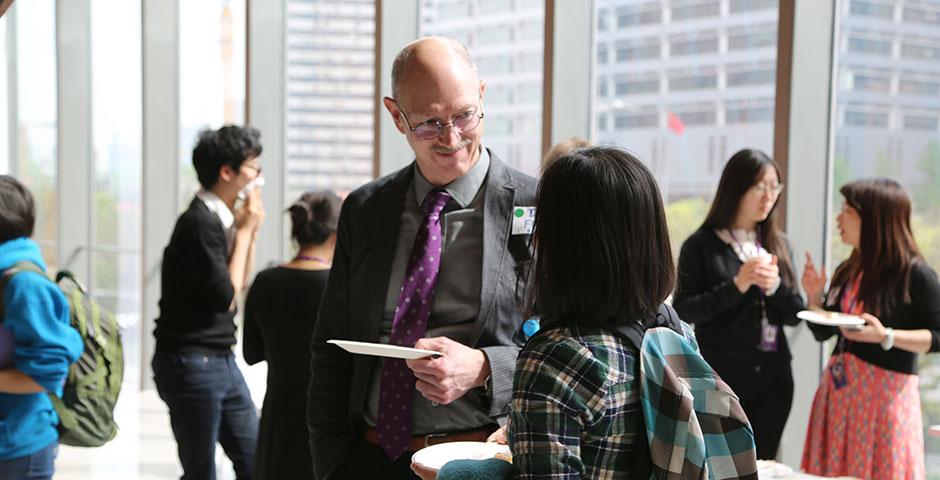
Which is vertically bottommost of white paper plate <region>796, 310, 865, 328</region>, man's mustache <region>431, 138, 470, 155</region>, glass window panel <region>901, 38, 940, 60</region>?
white paper plate <region>796, 310, 865, 328</region>

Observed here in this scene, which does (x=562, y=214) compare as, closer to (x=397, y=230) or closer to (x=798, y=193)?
(x=397, y=230)

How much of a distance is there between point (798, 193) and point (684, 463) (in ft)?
10.5

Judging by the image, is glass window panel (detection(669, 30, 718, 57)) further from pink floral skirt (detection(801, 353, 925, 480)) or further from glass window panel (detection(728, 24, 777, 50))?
pink floral skirt (detection(801, 353, 925, 480))

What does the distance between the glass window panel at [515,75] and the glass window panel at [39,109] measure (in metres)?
5.84

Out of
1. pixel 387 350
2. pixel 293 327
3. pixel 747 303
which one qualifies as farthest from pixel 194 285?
pixel 387 350

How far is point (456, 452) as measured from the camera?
1.81 meters

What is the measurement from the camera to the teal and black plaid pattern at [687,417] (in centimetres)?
138

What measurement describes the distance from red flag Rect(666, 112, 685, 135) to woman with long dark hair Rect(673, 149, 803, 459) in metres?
0.98

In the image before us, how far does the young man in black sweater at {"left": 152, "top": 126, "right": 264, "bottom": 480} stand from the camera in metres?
3.75

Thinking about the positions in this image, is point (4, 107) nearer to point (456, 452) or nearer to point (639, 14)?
point (639, 14)

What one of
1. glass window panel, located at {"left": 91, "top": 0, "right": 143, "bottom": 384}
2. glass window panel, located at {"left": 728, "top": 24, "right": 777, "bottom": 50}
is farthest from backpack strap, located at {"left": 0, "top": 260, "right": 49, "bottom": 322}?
glass window panel, located at {"left": 91, "top": 0, "right": 143, "bottom": 384}

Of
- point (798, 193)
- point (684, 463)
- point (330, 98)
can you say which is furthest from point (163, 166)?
point (684, 463)

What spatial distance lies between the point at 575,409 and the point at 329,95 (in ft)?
20.2

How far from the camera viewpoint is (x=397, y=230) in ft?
7.02
